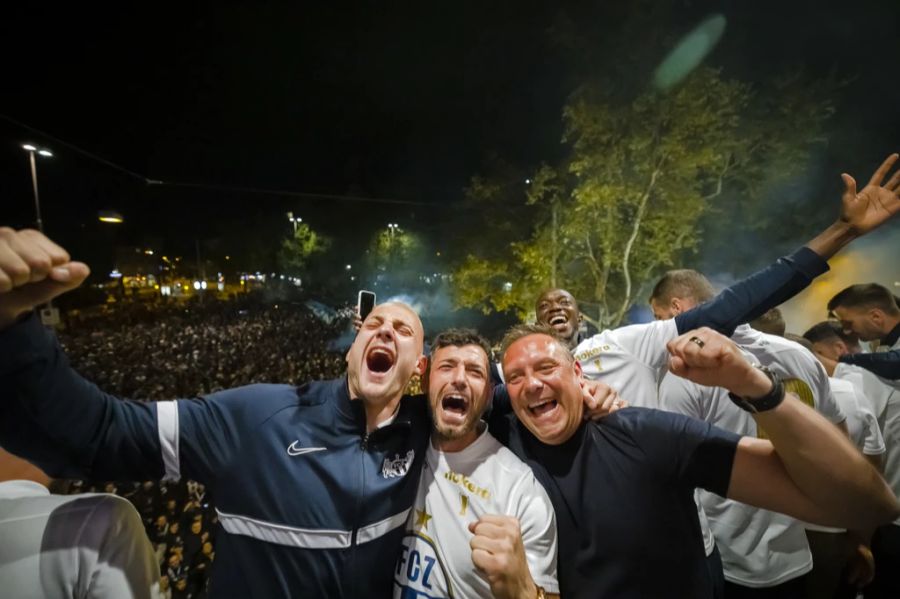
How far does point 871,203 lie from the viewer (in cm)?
288

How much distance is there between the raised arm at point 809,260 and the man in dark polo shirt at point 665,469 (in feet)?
4.53

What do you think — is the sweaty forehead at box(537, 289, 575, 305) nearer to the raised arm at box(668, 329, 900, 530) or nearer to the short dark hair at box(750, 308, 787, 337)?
the short dark hair at box(750, 308, 787, 337)

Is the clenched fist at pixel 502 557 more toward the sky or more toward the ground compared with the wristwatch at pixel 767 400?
more toward the ground

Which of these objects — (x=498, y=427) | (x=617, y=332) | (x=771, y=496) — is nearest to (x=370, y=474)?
(x=498, y=427)

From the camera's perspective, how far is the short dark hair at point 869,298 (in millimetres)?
4379

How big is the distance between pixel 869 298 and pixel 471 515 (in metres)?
5.11

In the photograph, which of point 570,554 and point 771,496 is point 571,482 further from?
point 771,496

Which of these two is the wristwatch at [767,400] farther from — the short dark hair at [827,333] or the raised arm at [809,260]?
the short dark hair at [827,333]

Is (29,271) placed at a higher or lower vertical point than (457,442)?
higher

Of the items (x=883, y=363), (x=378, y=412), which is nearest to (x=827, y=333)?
(x=883, y=363)

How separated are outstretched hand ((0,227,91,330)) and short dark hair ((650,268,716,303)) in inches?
181

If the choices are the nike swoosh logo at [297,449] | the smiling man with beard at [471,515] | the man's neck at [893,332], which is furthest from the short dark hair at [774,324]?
the nike swoosh logo at [297,449]

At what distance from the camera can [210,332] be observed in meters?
24.5

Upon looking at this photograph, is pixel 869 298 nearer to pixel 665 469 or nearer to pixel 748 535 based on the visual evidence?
pixel 748 535
